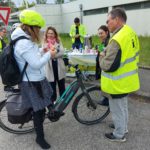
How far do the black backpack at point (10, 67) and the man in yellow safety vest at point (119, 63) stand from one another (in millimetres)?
1071

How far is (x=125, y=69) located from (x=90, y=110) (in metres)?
1.36

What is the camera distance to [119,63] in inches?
107

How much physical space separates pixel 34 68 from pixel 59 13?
25.2 m

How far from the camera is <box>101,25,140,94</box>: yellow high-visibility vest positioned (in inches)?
105

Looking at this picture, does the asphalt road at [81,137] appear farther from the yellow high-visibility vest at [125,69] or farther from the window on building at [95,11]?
the window on building at [95,11]

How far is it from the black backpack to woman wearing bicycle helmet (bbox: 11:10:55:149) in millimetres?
51

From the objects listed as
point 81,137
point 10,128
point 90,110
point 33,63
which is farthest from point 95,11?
point 33,63

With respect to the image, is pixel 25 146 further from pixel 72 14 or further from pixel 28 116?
pixel 72 14

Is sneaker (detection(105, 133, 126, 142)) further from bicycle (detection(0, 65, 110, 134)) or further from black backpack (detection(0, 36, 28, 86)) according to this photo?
black backpack (detection(0, 36, 28, 86))

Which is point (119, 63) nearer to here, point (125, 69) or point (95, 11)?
point (125, 69)

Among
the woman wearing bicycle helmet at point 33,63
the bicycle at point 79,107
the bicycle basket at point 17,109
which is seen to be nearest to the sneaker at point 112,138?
the bicycle at point 79,107

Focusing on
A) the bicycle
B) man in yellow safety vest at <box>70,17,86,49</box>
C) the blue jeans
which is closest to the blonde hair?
the bicycle

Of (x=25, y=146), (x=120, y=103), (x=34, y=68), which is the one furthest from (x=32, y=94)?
(x=120, y=103)

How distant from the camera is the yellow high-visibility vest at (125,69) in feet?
8.78
